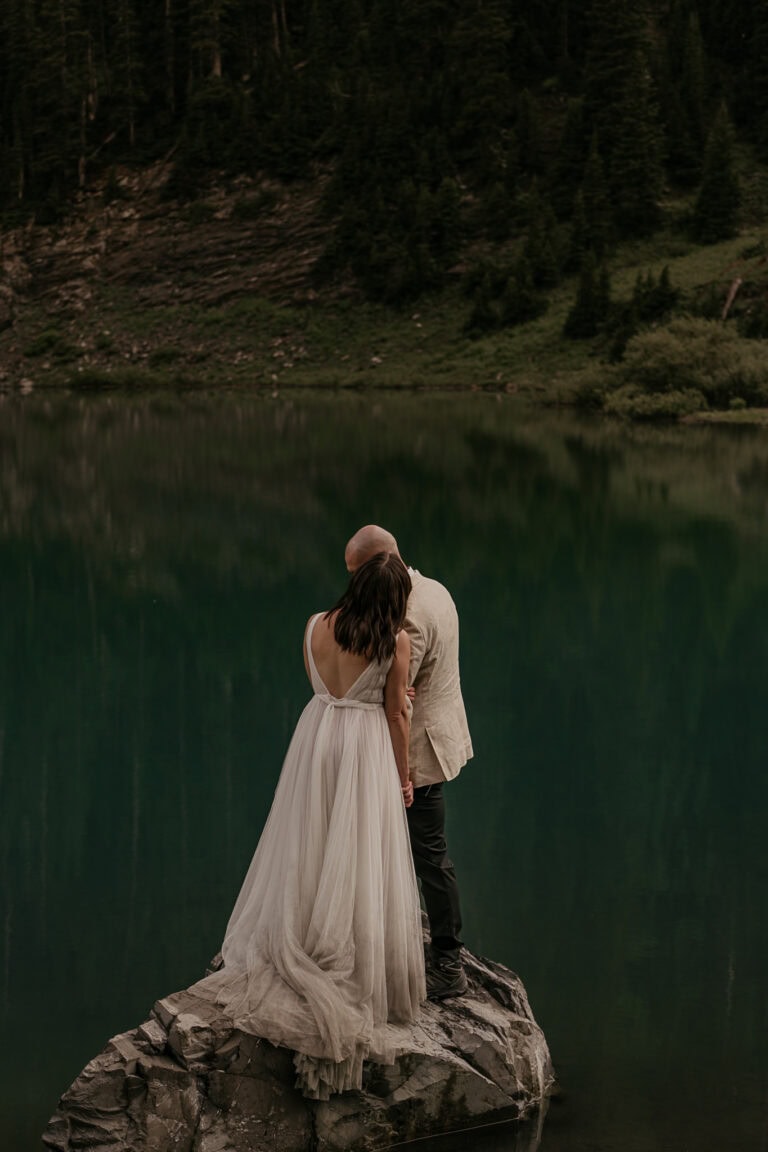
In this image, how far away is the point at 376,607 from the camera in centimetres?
529

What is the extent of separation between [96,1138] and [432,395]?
5097 centimetres

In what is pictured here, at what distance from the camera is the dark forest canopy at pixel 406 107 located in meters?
69.9

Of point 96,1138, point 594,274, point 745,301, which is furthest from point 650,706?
point 594,274

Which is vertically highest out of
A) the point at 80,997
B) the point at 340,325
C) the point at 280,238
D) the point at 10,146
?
the point at 10,146

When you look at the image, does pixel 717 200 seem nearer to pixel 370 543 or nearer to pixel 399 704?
pixel 370 543

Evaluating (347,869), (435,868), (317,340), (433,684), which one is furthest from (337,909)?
(317,340)

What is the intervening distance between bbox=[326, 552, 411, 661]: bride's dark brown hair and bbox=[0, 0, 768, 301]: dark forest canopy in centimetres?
5929

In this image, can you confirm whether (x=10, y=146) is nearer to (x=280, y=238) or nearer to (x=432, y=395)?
(x=280, y=238)

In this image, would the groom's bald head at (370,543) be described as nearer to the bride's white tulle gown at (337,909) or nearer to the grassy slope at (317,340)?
the bride's white tulle gown at (337,909)

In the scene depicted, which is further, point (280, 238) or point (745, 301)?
point (280, 238)

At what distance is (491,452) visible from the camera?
109ft

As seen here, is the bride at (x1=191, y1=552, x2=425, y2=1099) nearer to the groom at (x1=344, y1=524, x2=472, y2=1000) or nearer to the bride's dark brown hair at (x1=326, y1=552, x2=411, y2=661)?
the bride's dark brown hair at (x1=326, y1=552, x2=411, y2=661)

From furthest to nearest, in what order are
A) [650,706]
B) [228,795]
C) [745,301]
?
[745,301] < [650,706] < [228,795]

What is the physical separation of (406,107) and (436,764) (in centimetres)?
7578
